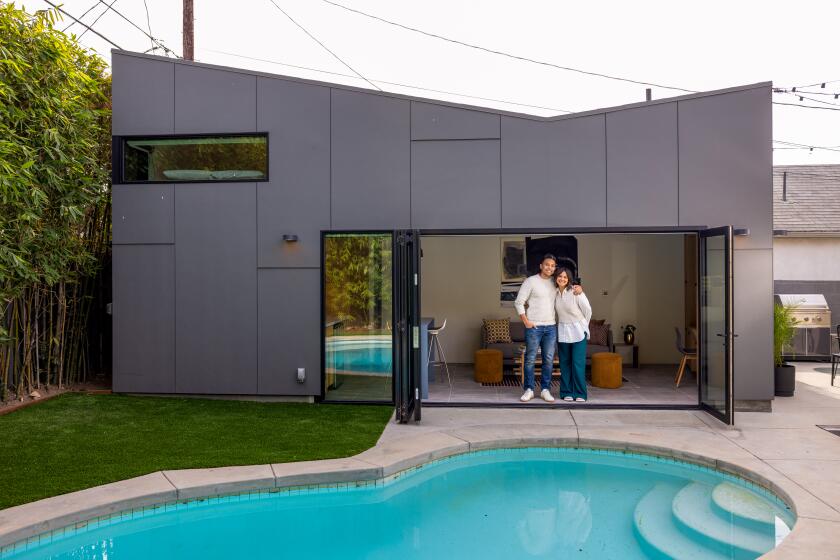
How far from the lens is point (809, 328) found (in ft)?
32.3

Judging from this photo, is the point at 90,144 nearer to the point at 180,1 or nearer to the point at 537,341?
the point at 180,1


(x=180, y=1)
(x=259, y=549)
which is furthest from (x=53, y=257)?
(x=180, y=1)

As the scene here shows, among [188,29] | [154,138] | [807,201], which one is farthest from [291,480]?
[807,201]

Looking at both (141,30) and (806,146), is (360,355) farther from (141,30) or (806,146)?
(806,146)

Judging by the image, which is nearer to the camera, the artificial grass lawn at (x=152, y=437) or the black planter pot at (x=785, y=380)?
the artificial grass lawn at (x=152, y=437)

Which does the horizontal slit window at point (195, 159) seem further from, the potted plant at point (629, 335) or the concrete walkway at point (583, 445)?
the potted plant at point (629, 335)

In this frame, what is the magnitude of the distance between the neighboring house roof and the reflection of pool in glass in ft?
20.9

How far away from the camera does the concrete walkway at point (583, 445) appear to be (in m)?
3.46

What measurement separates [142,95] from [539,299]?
4845 mm

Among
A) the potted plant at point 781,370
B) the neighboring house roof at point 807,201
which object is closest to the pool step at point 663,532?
the potted plant at point 781,370

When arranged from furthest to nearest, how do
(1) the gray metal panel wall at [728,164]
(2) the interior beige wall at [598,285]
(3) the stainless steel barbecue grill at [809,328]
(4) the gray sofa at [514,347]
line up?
(3) the stainless steel barbecue grill at [809,328] → (2) the interior beige wall at [598,285] → (4) the gray sofa at [514,347] → (1) the gray metal panel wall at [728,164]

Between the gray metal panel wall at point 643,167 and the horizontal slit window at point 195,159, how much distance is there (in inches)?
143

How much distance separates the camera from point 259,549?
351 cm

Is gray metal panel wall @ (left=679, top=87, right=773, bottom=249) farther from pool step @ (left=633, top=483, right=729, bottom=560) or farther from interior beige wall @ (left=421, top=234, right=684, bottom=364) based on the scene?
interior beige wall @ (left=421, top=234, right=684, bottom=364)
